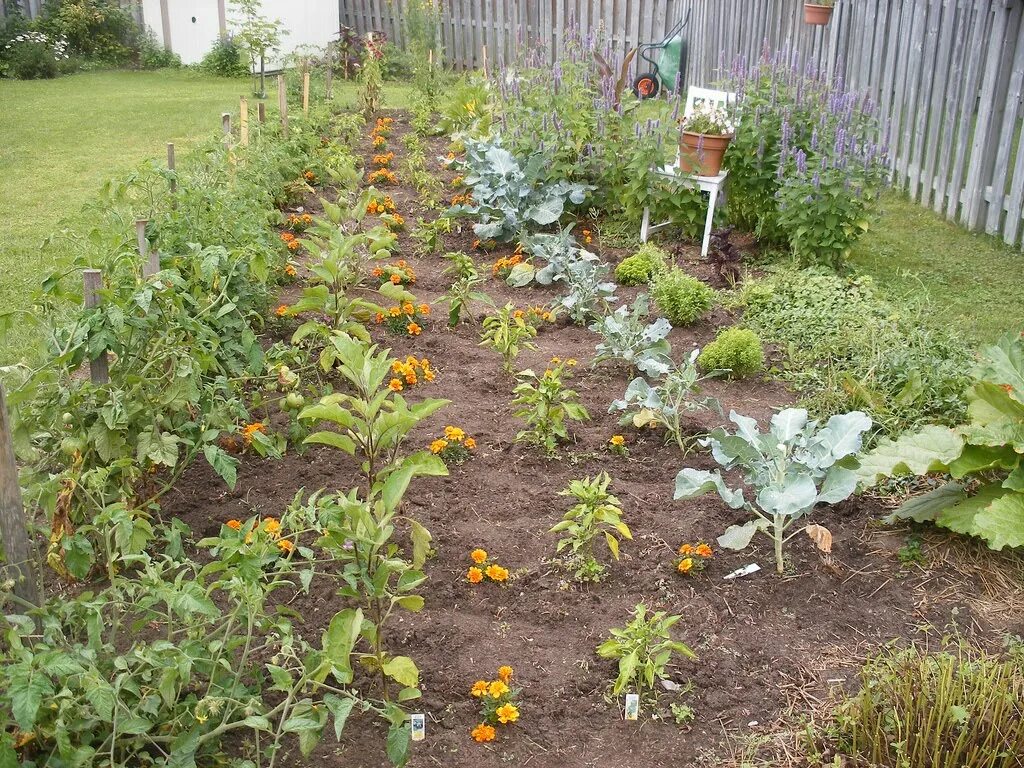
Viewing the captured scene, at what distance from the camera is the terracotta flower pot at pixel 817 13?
9.81 metres

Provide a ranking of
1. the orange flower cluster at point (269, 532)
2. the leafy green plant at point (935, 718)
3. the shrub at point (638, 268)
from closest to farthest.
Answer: the leafy green plant at point (935, 718)
the orange flower cluster at point (269, 532)
the shrub at point (638, 268)

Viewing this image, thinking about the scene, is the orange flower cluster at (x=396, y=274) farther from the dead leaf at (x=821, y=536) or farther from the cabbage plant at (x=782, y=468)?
the dead leaf at (x=821, y=536)

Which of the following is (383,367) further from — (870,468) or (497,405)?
(870,468)

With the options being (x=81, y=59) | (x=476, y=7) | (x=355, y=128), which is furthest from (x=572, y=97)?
(x=81, y=59)

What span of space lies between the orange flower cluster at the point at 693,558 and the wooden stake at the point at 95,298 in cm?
209

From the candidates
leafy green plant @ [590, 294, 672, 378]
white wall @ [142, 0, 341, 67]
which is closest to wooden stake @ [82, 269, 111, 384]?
leafy green plant @ [590, 294, 672, 378]

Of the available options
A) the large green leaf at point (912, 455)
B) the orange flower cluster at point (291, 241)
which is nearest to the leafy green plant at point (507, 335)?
the orange flower cluster at point (291, 241)

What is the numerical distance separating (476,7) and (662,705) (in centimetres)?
1369

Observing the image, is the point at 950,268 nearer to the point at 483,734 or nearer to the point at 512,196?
the point at 512,196

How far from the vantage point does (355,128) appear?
975 cm

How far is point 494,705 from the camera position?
9.72ft

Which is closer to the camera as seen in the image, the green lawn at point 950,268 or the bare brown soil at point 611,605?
the bare brown soil at point 611,605

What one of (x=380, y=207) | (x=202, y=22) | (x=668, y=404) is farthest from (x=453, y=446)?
(x=202, y=22)

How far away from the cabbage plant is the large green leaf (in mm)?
121
